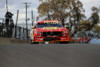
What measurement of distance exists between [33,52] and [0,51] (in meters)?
0.25

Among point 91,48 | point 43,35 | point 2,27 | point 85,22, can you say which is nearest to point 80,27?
point 85,22

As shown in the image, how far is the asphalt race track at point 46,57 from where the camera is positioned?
194 centimetres

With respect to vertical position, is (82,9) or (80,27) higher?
(82,9)

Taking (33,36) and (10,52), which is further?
(33,36)

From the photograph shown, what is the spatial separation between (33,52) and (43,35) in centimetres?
1157

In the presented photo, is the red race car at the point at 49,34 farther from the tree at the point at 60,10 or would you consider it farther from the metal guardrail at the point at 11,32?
the tree at the point at 60,10

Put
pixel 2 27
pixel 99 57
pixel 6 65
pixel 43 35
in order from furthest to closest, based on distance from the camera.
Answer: pixel 2 27 < pixel 43 35 < pixel 99 57 < pixel 6 65

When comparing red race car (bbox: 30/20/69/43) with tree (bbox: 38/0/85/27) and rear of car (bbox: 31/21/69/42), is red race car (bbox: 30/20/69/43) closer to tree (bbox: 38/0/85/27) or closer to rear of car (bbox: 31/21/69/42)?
rear of car (bbox: 31/21/69/42)

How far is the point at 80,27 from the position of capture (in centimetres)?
5131

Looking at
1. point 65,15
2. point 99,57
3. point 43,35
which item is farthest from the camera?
point 65,15

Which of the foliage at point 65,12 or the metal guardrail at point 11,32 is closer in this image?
the metal guardrail at point 11,32

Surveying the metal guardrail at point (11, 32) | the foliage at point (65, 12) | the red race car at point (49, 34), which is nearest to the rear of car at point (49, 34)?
the red race car at point (49, 34)

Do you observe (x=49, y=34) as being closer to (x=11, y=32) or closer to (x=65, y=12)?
(x=11, y=32)

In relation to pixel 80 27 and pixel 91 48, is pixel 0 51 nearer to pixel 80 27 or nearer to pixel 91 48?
pixel 91 48
